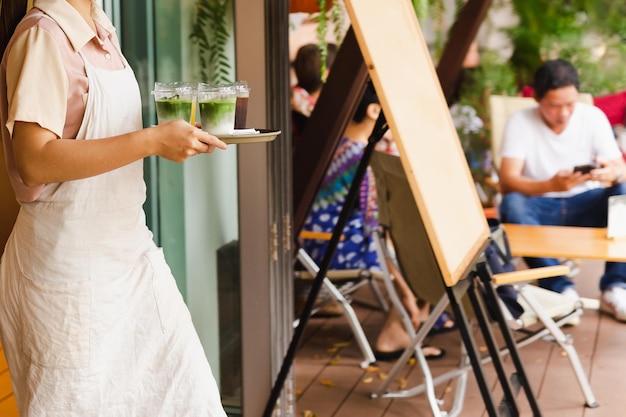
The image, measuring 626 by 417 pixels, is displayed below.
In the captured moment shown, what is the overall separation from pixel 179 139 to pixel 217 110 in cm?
18

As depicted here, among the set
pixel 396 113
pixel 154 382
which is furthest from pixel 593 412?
pixel 154 382

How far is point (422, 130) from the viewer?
7.66 feet

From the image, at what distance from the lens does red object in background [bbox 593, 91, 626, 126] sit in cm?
604

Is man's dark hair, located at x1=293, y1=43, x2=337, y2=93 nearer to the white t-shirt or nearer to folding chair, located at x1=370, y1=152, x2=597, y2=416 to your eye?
the white t-shirt

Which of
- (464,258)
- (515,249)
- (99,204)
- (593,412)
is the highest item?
(99,204)

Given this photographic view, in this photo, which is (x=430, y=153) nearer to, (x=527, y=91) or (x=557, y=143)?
(x=557, y=143)

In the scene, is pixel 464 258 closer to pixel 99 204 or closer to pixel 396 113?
pixel 396 113

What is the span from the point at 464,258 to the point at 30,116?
3.93ft

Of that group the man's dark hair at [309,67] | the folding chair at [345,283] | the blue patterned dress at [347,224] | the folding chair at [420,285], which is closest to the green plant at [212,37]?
the folding chair at [420,285]

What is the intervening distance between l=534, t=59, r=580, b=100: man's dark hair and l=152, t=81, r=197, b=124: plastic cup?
12.0ft

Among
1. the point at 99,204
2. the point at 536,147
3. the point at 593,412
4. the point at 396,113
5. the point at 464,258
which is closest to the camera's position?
the point at 99,204

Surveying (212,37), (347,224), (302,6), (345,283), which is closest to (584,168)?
(347,224)

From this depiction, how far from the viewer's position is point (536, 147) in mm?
5273

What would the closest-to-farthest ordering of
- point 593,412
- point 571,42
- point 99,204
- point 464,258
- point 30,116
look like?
point 30,116
point 99,204
point 464,258
point 593,412
point 571,42
